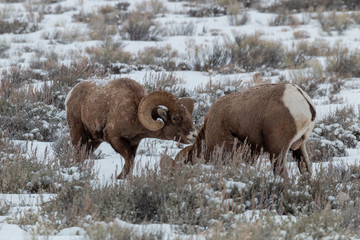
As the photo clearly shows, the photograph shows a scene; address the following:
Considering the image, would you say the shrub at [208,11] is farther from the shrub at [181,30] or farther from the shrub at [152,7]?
the shrub at [181,30]

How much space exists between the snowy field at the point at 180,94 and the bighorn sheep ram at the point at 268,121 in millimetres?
396

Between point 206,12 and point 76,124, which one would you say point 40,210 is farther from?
point 206,12

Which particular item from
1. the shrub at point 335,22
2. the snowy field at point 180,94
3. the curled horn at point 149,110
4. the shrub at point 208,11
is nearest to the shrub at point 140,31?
the snowy field at point 180,94

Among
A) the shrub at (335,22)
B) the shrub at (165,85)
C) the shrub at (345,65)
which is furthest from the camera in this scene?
the shrub at (335,22)

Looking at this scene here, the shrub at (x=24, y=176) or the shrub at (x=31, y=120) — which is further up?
the shrub at (x=24, y=176)

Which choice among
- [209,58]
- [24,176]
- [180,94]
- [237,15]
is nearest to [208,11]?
[237,15]

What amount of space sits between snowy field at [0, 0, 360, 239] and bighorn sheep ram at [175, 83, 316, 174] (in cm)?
40

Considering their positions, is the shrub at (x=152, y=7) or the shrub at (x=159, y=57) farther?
the shrub at (x=152, y=7)

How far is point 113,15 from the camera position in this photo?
813 inches

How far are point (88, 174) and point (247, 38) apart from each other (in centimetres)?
1046

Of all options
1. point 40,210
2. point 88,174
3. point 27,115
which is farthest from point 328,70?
point 40,210

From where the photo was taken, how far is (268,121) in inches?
227

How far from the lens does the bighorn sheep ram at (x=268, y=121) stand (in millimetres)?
5645

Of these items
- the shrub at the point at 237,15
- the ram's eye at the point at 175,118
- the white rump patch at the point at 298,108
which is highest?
the white rump patch at the point at 298,108
